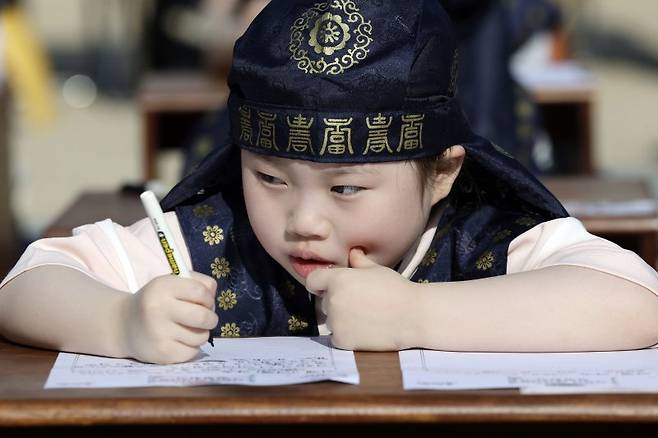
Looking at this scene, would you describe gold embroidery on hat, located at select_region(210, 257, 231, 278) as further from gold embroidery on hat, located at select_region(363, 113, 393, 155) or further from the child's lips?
gold embroidery on hat, located at select_region(363, 113, 393, 155)

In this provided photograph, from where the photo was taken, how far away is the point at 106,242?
2018 millimetres

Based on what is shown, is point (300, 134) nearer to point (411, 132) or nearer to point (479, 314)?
point (411, 132)

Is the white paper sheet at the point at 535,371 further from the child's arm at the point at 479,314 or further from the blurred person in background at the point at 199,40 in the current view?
the blurred person in background at the point at 199,40

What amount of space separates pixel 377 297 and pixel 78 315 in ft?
1.17

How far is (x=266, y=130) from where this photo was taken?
73.7 inches

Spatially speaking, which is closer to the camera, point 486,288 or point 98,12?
point 486,288

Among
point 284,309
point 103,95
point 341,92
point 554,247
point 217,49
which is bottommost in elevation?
point 103,95

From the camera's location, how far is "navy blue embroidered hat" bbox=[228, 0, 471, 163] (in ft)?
5.99

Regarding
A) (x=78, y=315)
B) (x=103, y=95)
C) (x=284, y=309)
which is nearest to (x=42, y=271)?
(x=78, y=315)

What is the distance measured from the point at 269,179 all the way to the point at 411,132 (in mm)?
190

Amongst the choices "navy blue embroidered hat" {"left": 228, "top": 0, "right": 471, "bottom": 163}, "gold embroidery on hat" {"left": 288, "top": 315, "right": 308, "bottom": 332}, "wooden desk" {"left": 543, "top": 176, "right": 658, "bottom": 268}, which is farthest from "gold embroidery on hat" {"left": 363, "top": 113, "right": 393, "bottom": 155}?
"wooden desk" {"left": 543, "top": 176, "right": 658, "bottom": 268}

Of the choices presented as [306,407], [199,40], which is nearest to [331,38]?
[306,407]

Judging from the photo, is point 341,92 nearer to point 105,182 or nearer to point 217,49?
point 217,49

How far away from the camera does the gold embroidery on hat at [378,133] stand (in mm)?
1846
